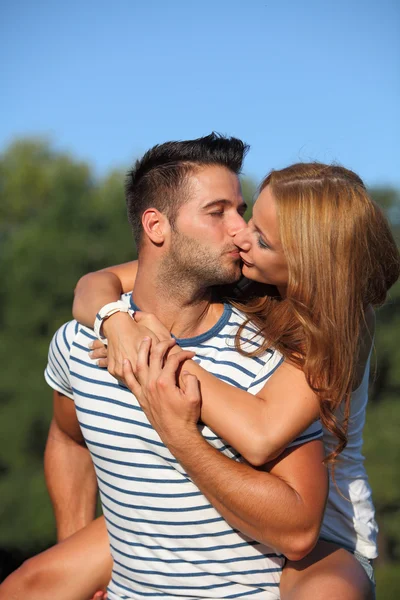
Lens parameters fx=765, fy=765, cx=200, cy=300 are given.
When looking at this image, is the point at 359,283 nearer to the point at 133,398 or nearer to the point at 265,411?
the point at 265,411

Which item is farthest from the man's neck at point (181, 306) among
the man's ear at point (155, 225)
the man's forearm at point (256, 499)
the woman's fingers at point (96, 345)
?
the man's forearm at point (256, 499)

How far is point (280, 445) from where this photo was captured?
6.54ft

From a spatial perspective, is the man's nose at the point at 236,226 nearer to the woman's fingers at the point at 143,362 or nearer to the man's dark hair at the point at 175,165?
the man's dark hair at the point at 175,165

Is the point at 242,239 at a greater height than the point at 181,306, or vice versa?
the point at 242,239

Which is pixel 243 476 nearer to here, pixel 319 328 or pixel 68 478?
pixel 319 328

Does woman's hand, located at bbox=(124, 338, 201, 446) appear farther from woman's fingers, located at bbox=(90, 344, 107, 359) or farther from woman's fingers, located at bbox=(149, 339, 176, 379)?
woman's fingers, located at bbox=(90, 344, 107, 359)

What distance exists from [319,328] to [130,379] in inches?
21.6

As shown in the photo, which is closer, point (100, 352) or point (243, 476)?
point (243, 476)

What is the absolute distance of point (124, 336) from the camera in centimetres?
221

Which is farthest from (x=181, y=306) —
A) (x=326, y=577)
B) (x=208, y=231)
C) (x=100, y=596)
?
(x=100, y=596)

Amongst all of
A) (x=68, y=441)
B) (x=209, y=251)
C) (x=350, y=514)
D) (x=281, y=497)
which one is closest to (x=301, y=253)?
(x=209, y=251)

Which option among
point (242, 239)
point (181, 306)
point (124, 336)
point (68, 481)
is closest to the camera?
point (124, 336)

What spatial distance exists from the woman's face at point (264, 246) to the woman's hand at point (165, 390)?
13.5 inches

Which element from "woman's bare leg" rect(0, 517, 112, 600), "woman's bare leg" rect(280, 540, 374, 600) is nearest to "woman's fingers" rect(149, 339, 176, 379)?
"woman's bare leg" rect(280, 540, 374, 600)
